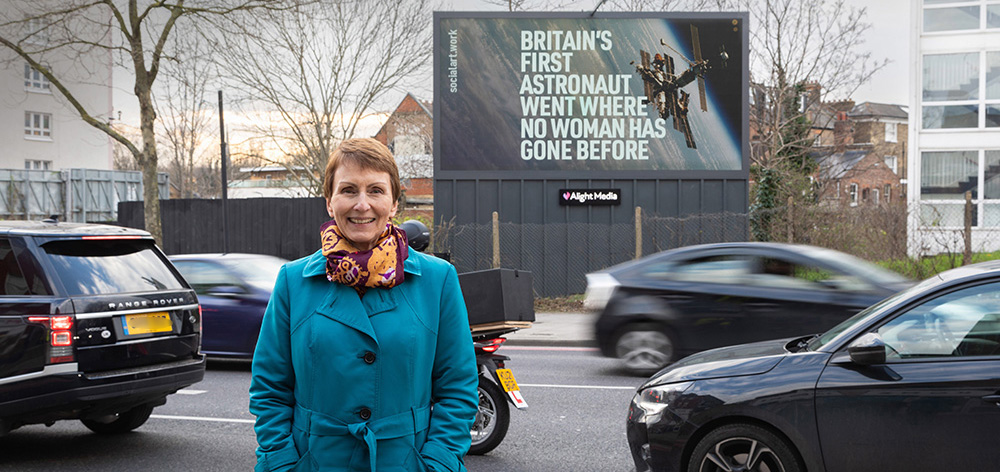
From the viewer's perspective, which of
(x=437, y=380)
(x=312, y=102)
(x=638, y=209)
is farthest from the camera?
(x=312, y=102)

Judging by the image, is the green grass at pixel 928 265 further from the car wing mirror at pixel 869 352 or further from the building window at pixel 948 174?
the building window at pixel 948 174

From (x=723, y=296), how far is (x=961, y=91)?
24289 millimetres

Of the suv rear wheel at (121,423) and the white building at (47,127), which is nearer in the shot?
the suv rear wheel at (121,423)

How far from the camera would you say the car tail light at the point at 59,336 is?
5961mm

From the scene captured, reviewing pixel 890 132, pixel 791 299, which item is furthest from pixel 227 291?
pixel 890 132

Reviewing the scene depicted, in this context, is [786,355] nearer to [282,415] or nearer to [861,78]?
[282,415]

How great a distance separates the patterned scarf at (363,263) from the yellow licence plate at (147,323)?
449cm

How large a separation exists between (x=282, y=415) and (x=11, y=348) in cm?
438

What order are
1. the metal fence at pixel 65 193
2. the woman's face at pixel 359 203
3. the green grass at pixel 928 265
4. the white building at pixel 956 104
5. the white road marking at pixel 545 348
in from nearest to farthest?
the woman's face at pixel 359 203
the white road marking at pixel 545 348
the green grass at pixel 928 265
the white building at pixel 956 104
the metal fence at pixel 65 193

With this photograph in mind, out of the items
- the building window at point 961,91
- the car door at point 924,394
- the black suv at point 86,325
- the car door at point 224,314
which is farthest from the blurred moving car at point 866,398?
→ the building window at point 961,91

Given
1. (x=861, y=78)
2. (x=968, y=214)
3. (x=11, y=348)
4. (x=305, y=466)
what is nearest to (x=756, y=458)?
(x=305, y=466)

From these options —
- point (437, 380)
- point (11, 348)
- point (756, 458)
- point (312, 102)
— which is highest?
point (312, 102)

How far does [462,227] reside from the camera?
20562 millimetres

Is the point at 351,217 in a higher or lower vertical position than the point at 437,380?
higher
